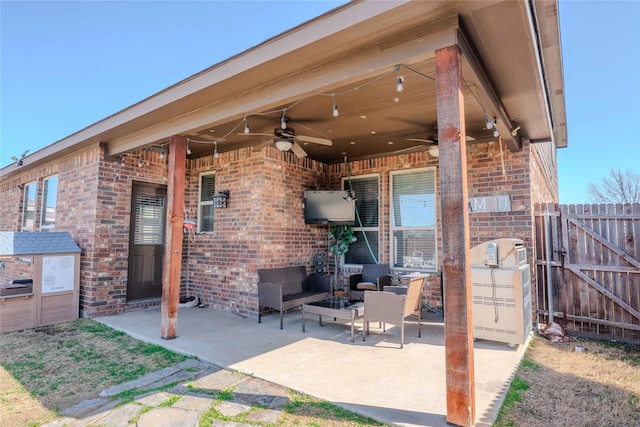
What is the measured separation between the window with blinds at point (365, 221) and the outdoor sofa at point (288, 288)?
125 cm

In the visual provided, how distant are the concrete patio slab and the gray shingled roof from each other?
1328mm

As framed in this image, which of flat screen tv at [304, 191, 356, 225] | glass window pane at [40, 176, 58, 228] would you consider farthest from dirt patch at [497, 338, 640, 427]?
glass window pane at [40, 176, 58, 228]

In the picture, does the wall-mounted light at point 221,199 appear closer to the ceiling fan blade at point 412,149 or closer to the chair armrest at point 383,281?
the chair armrest at point 383,281

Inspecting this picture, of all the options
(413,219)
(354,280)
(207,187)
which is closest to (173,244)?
(207,187)

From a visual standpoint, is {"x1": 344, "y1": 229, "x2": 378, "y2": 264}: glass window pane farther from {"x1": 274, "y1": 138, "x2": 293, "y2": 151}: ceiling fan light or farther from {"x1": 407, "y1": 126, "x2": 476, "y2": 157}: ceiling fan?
{"x1": 274, "y1": 138, "x2": 293, "y2": 151}: ceiling fan light

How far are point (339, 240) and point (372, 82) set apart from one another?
155 inches

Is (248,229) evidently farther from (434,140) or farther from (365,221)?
(434,140)

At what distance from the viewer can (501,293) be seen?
3.98 m

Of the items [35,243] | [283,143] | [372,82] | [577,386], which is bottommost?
[577,386]

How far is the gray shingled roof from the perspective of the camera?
4680mm

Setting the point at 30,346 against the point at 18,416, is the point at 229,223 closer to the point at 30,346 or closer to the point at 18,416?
the point at 30,346

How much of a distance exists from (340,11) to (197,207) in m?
5.23

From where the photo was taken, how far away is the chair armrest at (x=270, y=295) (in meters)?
4.84

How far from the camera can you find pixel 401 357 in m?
3.56
